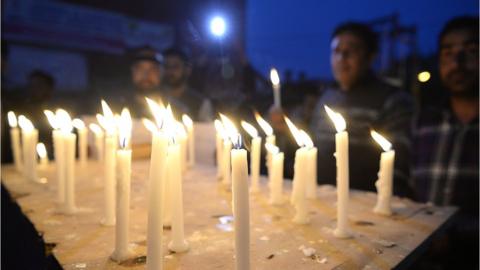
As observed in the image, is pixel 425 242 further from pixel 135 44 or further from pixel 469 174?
pixel 135 44

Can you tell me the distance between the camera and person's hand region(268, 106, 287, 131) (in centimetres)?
282

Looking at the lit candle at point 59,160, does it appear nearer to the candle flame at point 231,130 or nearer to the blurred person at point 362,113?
the candle flame at point 231,130

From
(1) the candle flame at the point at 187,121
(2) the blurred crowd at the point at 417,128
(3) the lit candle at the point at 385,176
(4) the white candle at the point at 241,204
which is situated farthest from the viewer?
(1) the candle flame at the point at 187,121

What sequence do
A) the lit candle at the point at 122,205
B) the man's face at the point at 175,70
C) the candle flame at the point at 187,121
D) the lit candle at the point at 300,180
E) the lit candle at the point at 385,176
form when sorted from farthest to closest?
1. the man's face at the point at 175,70
2. the candle flame at the point at 187,121
3. the lit candle at the point at 385,176
4. the lit candle at the point at 300,180
5. the lit candle at the point at 122,205

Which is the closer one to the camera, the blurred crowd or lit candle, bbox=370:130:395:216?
lit candle, bbox=370:130:395:216

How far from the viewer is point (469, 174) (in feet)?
8.26

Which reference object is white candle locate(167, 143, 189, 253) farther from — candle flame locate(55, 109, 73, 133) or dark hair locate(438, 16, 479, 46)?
dark hair locate(438, 16, 479, 46)

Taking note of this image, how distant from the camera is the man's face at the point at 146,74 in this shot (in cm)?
485

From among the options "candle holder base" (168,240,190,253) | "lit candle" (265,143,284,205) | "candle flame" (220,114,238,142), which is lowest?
"candle holder base" (168,240,190,253)

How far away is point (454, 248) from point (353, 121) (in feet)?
4.77

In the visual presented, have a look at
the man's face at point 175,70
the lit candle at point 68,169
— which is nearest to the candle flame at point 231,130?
the lit candle at point 68,169

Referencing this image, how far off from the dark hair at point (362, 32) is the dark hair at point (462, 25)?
69cm

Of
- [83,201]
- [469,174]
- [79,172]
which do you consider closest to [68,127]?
[83,201]

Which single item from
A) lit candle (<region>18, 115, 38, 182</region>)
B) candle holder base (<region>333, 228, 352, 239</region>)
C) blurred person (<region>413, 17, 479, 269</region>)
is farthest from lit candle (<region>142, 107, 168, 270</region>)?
blurred person (<region>413, 17, 479, 269</region>)
